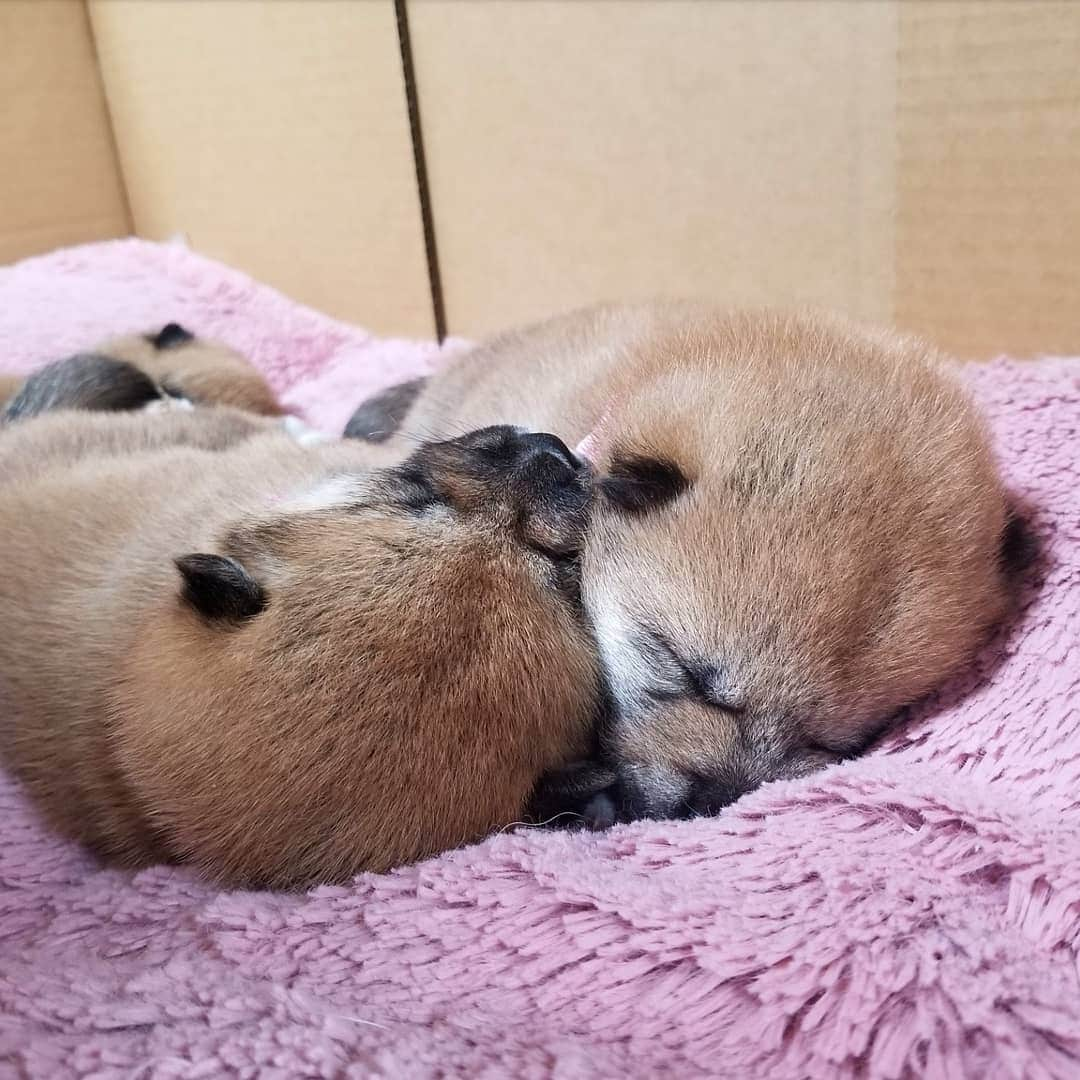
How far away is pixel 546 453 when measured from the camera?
1.72 meters

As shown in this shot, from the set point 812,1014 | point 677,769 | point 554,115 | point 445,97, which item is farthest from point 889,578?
point 445,97

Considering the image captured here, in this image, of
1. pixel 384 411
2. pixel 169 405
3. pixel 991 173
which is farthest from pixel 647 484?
pixel 169 405

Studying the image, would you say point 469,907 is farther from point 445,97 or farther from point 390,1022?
point 445,97

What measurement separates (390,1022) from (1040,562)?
130 cm

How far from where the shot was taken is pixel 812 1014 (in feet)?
3.77

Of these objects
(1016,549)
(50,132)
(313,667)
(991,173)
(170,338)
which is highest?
(50,132)

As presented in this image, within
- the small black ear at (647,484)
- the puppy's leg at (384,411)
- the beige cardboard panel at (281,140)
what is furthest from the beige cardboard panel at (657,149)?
the small black ear at (647,484)

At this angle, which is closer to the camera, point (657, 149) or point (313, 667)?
point (313, 667)

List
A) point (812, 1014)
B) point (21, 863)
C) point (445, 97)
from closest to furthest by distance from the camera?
1. point (812, 1014)
2. point (21, 863)
3. point (445, 97)

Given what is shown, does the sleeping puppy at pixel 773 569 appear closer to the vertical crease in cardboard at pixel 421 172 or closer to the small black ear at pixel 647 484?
the small black ear at pixel 647 484

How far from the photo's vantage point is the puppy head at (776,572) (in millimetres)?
1553

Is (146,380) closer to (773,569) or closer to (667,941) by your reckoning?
(773,569)

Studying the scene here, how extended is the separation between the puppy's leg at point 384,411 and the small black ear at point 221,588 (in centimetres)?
128

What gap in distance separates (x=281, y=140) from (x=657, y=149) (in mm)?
1628
